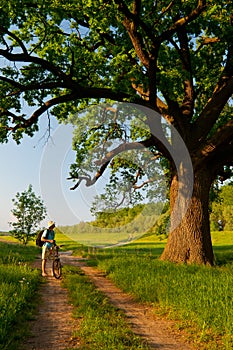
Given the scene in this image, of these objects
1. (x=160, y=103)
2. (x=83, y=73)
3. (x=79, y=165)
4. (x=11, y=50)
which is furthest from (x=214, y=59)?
(x=11, y=50)

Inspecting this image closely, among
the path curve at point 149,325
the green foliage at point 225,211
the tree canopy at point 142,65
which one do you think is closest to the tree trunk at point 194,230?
the tree canopy at point 142,65

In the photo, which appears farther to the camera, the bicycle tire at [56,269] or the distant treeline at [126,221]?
the distant treeline at [126,221]

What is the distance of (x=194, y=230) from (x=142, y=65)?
22.9 ft

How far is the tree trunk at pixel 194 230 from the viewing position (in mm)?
13000

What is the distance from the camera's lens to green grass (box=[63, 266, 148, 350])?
195 inches

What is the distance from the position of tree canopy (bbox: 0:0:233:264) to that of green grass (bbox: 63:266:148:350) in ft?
20.8

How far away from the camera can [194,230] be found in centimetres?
1319

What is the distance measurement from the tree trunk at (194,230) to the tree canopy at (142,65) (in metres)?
0.04

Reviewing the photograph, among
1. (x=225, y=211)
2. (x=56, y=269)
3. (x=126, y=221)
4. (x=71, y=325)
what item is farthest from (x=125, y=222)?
(x=225, y=211)

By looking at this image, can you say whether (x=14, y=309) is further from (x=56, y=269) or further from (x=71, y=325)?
(x=56, y=269)

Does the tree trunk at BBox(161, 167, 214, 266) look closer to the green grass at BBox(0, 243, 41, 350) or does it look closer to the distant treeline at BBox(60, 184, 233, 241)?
the distant treeline at BBox(60, 184, 233, 241)

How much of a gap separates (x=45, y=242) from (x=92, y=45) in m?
8.65

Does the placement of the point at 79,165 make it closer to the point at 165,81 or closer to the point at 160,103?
the point at 160,103

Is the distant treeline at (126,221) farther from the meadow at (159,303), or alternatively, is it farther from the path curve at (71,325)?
the path curve at (71,325)
